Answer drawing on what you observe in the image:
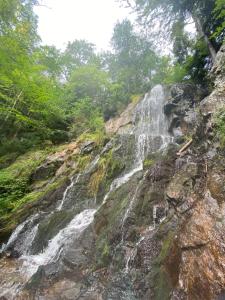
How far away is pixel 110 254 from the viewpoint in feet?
16.5

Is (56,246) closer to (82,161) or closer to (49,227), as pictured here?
(49,227)

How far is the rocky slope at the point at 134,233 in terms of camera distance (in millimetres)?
3650

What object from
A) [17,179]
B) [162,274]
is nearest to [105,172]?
[17,179]

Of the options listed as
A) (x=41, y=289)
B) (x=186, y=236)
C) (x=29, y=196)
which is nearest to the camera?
(x=186, y=236)

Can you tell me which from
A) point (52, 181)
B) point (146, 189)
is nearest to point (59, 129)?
point (52, 181)

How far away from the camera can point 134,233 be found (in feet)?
17.1

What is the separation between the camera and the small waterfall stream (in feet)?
19.9

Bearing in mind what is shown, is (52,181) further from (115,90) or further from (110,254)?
(115,90)

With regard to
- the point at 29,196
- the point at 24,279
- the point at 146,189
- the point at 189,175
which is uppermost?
the point at 189,175

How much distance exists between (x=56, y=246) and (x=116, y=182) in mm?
3225

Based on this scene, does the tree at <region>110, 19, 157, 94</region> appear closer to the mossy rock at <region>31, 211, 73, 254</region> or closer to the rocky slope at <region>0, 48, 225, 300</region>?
the rocky slope at <region>0, 48, 225, 300</region>

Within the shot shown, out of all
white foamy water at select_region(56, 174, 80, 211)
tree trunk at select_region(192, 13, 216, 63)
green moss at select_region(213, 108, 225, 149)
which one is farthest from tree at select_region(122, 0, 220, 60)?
white foamy water at select_region(56, 174, 80, 211)

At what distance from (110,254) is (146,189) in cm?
198

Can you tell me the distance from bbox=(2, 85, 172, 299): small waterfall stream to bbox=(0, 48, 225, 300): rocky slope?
5cm
